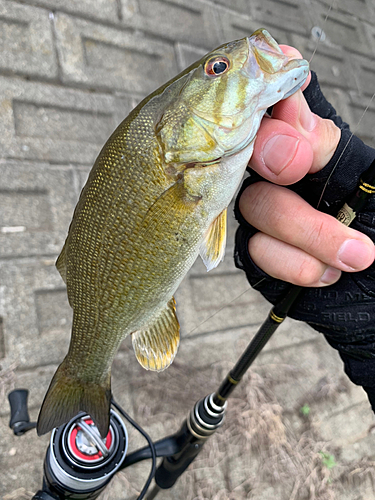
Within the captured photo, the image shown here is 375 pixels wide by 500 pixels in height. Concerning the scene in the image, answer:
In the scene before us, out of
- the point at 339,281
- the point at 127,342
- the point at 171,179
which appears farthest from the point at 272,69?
the point at 127,342

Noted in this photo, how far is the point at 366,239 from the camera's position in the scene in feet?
2.99

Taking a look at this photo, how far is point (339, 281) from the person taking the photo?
1.11m

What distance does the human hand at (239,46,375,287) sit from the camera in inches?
32.7

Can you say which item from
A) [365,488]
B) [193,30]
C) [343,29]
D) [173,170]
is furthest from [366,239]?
[193,30]

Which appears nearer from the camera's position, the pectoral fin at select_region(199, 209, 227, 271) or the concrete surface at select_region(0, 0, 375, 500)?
the pectoral fin at select_region(199, 209, 227, 271)

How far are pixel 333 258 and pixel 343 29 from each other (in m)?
0.70

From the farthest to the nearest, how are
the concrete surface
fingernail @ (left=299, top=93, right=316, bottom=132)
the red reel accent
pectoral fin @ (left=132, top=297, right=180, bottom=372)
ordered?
the concrete surface, the red reel accent, pectoral fin @ (left=132, top=297, right=180, bottom=372), fingernail @ (left=299, top=93, right=316, bottom=132)

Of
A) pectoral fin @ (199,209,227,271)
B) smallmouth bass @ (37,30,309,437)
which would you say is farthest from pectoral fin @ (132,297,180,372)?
pectoral fin @ (199,209,227,271)

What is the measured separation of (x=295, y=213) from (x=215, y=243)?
8.0 inches

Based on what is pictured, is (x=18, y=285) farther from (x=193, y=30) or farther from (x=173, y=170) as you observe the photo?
(x=193, y=30)

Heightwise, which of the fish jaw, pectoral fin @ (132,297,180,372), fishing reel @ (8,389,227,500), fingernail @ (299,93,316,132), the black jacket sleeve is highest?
the fish jaw

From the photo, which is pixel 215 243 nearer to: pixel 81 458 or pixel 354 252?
pixel 354 252

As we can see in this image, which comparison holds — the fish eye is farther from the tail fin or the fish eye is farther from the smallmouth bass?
the tail fin

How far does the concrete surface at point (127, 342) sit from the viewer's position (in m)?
1.99
